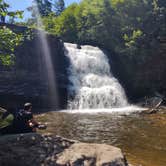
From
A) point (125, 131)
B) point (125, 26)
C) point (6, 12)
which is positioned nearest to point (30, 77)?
point (125, 26)

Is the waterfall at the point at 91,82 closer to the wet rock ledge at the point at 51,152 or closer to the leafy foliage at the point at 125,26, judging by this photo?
the leafy foliage at the point at 125,26

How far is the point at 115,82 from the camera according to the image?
34.7 m

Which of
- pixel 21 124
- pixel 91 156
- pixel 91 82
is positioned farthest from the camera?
pixel 91 82

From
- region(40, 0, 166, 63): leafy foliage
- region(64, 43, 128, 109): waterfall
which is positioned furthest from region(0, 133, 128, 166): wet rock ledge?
region(40, 0, 166, 63): leafy foliage

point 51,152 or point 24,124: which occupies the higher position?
point 24,124

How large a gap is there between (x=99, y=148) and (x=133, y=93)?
27499 mm

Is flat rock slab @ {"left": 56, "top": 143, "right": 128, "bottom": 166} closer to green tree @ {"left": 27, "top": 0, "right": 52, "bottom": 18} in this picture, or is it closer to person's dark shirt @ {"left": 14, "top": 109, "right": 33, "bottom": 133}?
person's dark shirt @ {"left": 14, "top": 109, "right": 33, "bottom": 133}

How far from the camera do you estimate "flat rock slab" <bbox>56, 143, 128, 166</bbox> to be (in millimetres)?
8336

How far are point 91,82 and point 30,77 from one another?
18.6 ft

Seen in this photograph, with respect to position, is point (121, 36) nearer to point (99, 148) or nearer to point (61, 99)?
point (61, 99)

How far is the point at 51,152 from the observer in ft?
29.0

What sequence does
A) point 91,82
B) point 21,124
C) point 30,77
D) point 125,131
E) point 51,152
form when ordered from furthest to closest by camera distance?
point 91,82 → point 30,77 → point 125,131 → point 21,124 → point 51,152

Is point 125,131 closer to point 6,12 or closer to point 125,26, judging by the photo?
point 6,12

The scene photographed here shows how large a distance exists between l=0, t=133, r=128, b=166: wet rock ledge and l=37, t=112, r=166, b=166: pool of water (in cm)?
365
